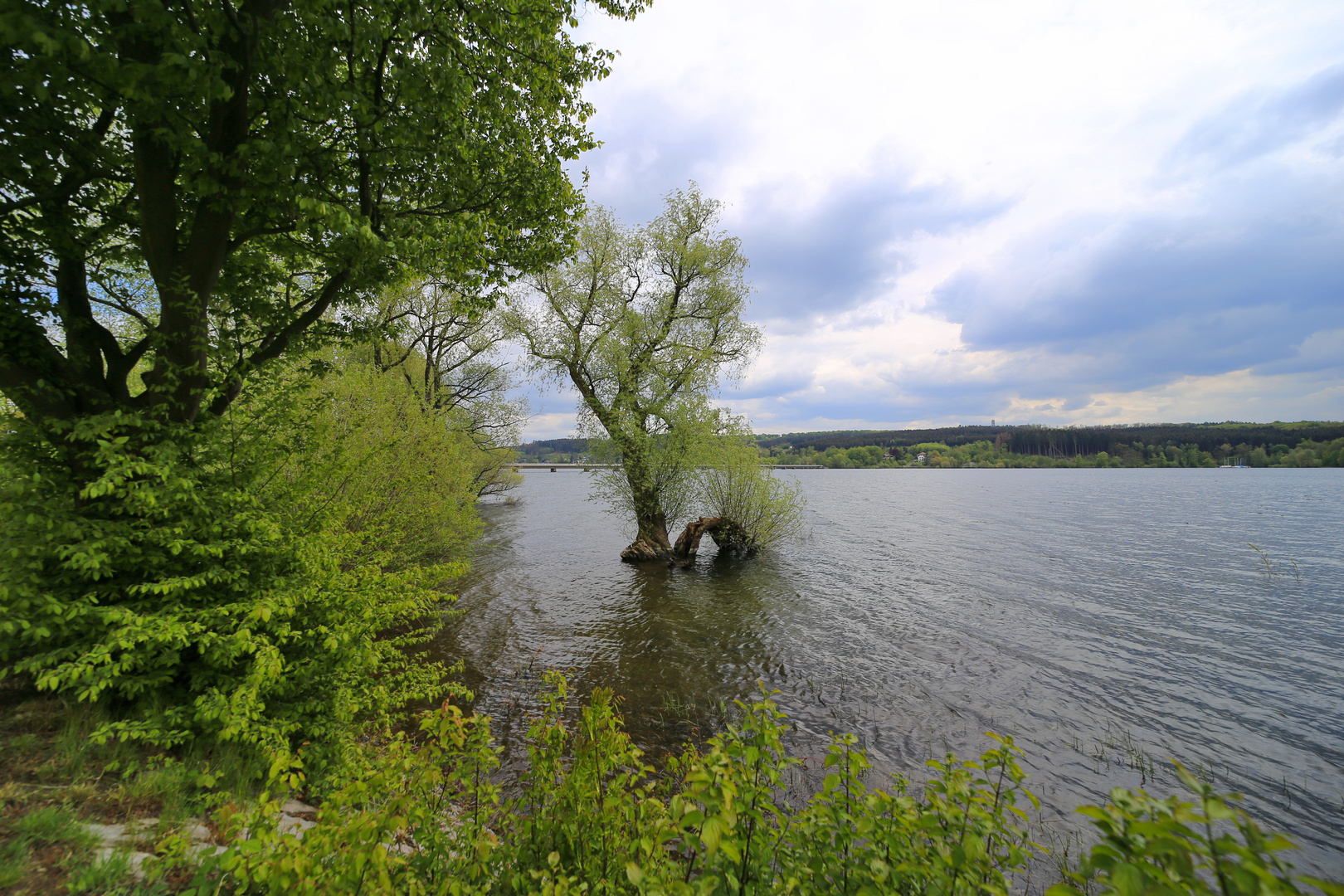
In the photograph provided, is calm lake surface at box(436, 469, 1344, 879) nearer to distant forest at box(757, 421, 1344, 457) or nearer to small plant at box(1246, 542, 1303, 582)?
small plant at box(1246, 542, 1303, 582)

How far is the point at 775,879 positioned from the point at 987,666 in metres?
11.5

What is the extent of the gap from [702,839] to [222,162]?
25.2 feet

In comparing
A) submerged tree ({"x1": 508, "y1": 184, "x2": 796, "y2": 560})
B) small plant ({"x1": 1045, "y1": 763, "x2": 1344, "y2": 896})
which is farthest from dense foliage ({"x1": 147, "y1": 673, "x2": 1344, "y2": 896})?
submerged tree ({"x1": 508, "y1": 184, "x2": 796, "y2": 560})

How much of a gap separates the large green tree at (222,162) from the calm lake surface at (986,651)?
7366 millimetres

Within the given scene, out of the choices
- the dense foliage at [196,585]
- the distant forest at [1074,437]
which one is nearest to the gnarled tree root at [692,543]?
the dense foliage at [196,585]

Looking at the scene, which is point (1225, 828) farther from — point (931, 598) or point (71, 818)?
point (71, 818)

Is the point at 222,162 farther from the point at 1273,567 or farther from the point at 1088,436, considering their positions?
the point at 1088,436

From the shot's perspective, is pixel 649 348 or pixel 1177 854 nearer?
pixel 1177 854

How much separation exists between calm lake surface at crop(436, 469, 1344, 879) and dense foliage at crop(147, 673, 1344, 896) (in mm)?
5143

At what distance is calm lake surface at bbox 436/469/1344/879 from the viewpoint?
866 cm

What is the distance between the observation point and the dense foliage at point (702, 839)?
195 centimetres

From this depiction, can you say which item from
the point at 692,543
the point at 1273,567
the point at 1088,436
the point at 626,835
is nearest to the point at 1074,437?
the point at 1088,436

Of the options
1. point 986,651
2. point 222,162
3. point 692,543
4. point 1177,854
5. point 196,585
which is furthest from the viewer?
point 692,543

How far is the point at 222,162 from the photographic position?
556 centimetres
